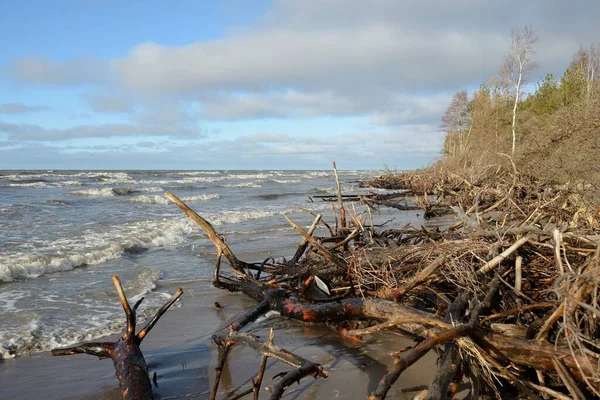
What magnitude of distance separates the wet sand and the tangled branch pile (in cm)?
25

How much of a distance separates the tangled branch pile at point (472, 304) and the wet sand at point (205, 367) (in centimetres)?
25

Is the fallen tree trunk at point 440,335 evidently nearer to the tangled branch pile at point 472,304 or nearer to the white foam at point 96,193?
the tangled branch pile at point 472,304

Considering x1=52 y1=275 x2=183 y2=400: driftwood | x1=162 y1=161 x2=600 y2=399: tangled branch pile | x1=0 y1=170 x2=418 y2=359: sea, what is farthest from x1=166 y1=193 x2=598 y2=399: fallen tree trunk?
x1=0 y1=170 x2=418 y2=359: sea

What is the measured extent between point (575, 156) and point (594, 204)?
22.0 feet

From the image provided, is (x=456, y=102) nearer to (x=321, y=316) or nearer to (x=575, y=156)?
(x=575, y=156)

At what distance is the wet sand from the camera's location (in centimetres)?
314

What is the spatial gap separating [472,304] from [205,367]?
81.7 inches

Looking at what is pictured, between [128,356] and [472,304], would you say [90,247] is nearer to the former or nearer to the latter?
[128,356]

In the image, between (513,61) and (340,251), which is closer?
(340,251)

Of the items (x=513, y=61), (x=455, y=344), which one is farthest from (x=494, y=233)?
(x=513, y=61)

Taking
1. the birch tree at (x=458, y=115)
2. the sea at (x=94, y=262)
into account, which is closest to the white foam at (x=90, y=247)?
the sea at (x=94, y=262)

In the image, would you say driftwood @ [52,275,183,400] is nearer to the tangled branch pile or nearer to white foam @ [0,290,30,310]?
the tangled branch pile

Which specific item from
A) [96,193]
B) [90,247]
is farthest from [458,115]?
[90,247]

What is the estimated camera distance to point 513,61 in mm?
26938
